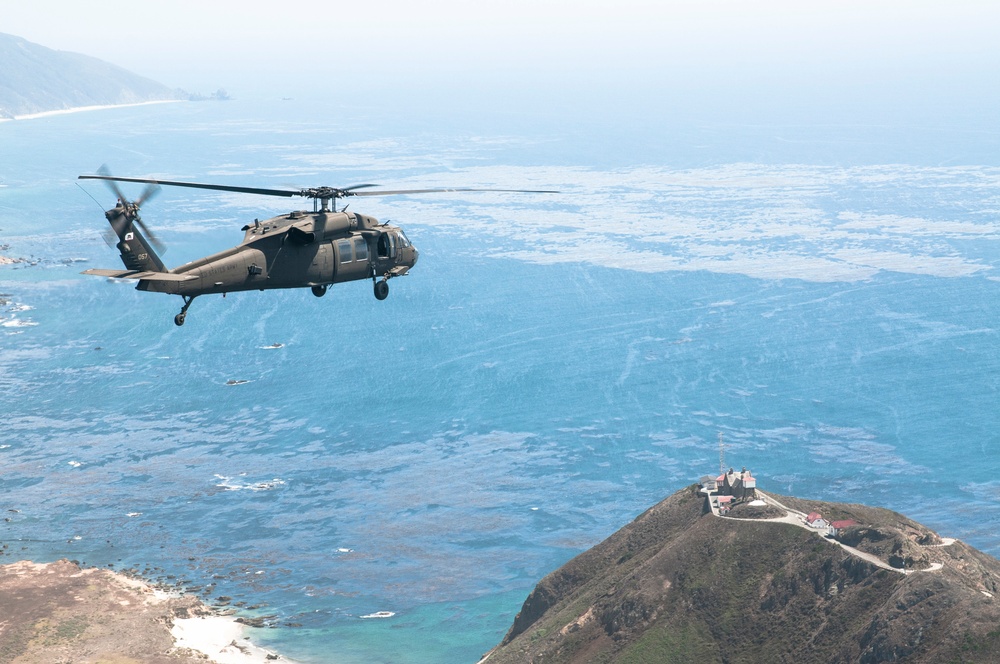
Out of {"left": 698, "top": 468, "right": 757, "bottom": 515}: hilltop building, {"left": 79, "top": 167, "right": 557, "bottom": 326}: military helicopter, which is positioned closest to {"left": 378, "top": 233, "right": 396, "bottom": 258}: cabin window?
{"left": 79, "top": 167, "right": 557, "bottom": 326}: military helicopter

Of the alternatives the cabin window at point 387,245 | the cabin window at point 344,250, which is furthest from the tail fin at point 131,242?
the cabin window at point 387,245

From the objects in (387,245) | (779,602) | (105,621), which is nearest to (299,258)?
(387,245)

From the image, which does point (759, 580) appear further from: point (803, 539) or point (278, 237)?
point (278, 237)

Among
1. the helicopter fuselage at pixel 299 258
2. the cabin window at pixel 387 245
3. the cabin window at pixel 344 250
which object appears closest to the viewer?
the helicopter fuselage at pixel 299 258

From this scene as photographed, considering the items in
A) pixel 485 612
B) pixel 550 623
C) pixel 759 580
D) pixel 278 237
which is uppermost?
pixel 278 237

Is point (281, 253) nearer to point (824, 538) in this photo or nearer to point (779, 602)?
point (779, 602)

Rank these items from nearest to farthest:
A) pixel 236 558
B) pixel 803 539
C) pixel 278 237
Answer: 1. pixel 278 237
2. pixel 803 539
3. pixel 236 558

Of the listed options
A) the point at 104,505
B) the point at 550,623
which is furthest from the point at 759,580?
the point at 104,505

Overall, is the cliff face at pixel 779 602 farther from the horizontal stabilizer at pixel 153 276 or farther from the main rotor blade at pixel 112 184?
the main rotor blade at pixel 112 184
